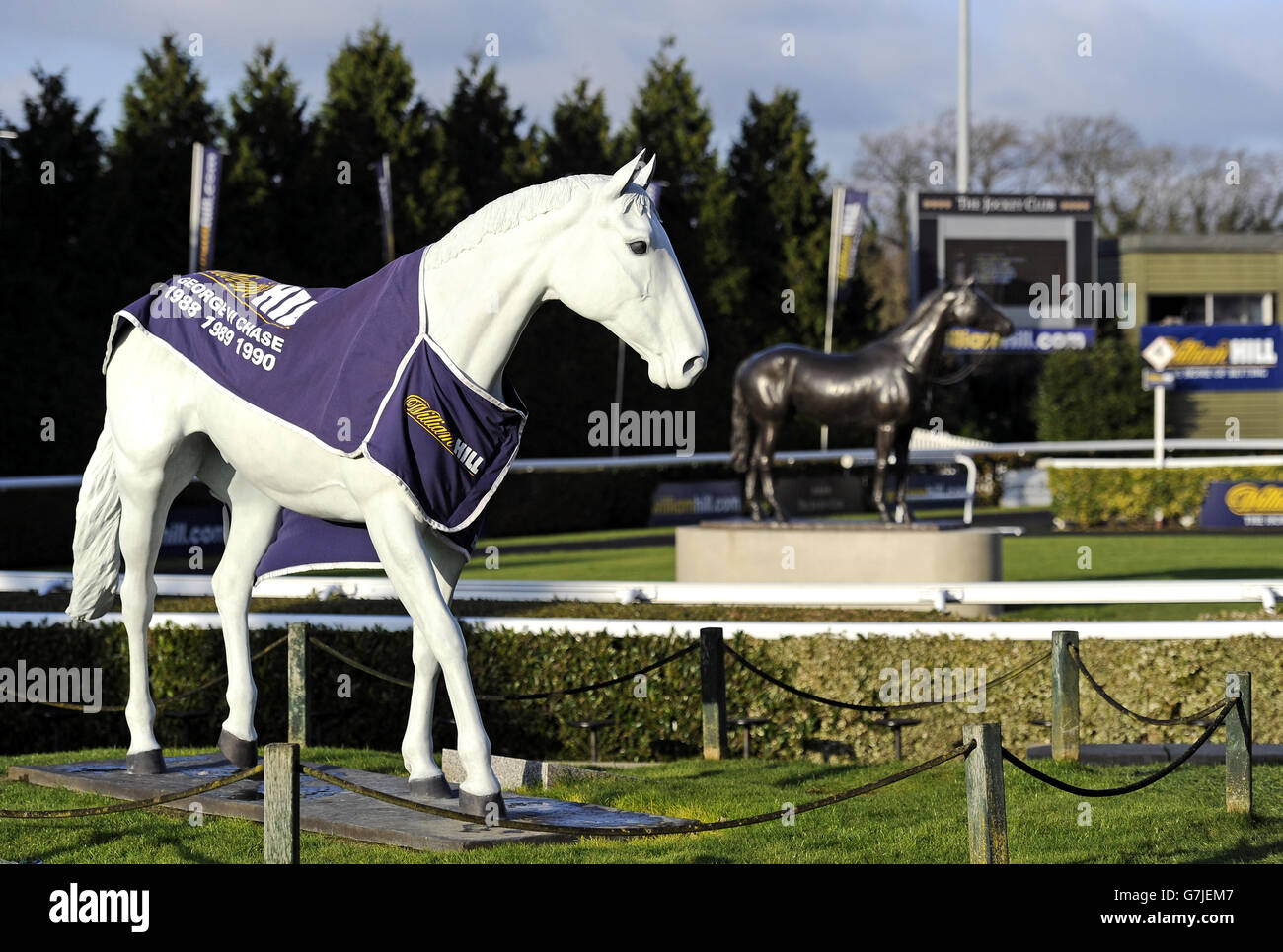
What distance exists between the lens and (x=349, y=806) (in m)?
5.66

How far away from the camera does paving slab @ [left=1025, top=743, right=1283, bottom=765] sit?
7520mm

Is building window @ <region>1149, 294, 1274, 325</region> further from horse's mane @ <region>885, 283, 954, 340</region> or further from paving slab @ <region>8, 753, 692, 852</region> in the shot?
paving slab @ <region>8, 753, 692, 852</region>

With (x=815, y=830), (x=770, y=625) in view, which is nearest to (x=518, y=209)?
(x=815, y=830)

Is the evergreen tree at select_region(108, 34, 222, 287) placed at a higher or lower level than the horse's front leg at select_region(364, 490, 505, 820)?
higher

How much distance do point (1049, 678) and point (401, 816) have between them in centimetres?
435

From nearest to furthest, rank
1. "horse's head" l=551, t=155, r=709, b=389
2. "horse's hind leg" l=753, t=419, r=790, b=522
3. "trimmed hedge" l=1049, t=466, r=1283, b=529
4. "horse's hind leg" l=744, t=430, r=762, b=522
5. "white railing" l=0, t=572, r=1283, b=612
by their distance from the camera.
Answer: "horse's head" l=551, t=155, r=709, b=389 < "white railing" l=0, t=572, r=1283, b=612 < "horse's hind leg" l=753, t=419, r=790, b=522 < "horse's hind leg" l=744, t=430, r=762, b=522 < "trimmed hedge" l=1049, t=466, r=1283, b=529

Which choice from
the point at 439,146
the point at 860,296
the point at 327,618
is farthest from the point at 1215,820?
the point at 860,296

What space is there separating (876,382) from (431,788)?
8774 millimetres

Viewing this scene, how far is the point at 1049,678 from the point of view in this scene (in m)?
8.41

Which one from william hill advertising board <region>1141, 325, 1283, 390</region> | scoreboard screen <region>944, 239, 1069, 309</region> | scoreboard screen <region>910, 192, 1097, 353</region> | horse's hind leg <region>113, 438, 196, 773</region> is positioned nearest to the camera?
horse's hind leg <region>113, 438, 196, 773</region>

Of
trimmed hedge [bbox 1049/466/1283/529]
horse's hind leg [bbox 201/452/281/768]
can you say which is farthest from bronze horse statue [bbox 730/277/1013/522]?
trimmed hedge [bbox 1049/466/1283/529]

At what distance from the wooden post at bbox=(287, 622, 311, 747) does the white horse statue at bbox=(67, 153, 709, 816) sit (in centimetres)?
110

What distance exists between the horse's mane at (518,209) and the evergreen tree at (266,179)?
1787 cm

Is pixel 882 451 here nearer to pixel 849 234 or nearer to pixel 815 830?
pixel 815 830
